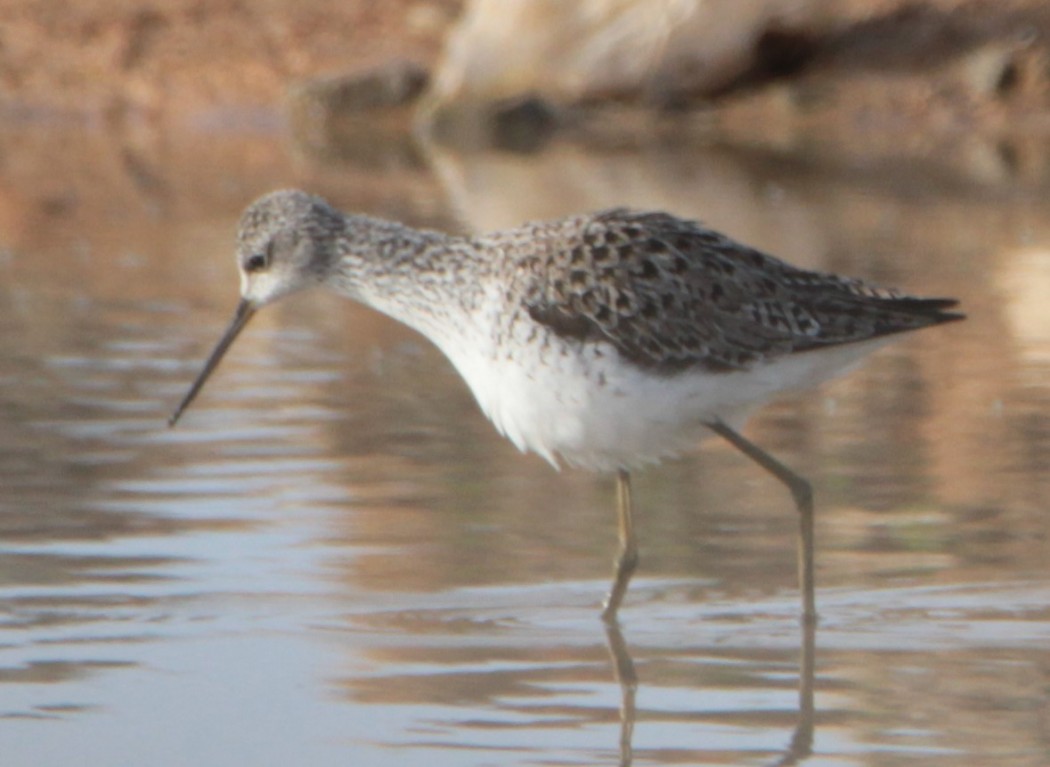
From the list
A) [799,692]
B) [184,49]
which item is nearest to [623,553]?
[799,692]

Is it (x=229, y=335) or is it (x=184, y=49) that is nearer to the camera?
(x=229, y=335)

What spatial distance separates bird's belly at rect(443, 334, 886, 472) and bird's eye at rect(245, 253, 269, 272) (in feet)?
3.76

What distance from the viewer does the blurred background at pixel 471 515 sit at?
6.47 metres

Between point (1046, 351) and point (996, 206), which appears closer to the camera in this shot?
point (1046, 351)

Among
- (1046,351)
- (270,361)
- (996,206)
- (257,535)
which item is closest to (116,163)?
(996,206)

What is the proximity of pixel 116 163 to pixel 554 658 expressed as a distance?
15.7 m

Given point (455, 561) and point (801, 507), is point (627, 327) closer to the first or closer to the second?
point (801, 507)

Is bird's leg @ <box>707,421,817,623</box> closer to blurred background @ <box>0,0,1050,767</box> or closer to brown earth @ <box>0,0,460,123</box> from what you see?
blurred background @ <box>0,0,1050,767</box>

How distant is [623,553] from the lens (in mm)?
7730

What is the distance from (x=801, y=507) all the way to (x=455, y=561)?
4.13ft

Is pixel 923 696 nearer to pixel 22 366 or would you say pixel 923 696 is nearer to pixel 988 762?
pixel 988 762

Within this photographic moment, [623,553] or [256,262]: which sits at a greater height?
[256,262]

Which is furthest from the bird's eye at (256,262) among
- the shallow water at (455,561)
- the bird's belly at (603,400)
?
the bird's belly at (603,400)

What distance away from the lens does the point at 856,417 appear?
10.6 metres
